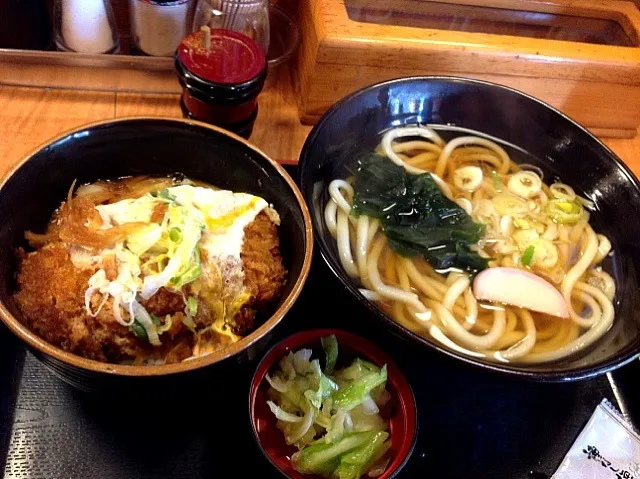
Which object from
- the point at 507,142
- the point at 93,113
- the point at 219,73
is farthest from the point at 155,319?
the point at 507,142

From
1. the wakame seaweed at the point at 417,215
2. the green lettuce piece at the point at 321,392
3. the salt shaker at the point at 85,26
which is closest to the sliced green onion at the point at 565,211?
the wakame seaweed at the point at 417,215

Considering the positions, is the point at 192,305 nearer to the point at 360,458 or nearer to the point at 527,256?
the point at 360,458

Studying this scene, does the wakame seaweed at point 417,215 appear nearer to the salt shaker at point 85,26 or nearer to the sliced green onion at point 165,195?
the sliced green onion at point 165,195

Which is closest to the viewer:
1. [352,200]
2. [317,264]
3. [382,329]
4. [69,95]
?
[382,329]

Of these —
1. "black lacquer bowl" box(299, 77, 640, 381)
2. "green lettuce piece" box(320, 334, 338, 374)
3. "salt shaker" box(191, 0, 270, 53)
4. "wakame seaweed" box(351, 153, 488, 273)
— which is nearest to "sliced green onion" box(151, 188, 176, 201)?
"black lacquer bowl" box(299, 77, 640, 381)

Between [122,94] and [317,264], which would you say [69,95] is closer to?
[122,94]

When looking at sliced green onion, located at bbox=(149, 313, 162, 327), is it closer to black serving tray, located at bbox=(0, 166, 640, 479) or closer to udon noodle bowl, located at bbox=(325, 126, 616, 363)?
black serving tray, located at bbox=(0, 166, 640, 479)

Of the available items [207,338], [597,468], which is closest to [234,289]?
[207,338]
